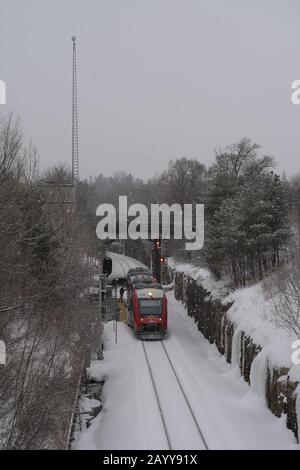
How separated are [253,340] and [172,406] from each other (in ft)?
15.5

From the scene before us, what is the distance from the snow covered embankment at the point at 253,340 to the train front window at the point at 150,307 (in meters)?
3.45

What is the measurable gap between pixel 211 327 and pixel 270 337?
12046 millimetres

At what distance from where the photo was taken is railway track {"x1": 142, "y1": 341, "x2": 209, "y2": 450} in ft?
60.8

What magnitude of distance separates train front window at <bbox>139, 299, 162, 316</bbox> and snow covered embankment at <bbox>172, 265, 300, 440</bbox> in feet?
11.3

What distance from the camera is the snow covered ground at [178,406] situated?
18.7m

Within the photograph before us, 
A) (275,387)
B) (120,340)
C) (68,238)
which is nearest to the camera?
(275,387)

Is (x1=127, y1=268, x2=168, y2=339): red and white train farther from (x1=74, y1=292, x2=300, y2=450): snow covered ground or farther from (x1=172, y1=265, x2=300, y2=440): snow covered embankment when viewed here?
(x1=172, y1=265, x2=300, y2=440): snow covered embankment

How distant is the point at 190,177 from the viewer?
283 feet

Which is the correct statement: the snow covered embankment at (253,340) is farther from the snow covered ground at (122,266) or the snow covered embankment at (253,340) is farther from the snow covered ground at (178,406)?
the snow covered ground at (122,266)

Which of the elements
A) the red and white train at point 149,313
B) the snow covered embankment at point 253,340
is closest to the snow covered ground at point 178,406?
the snow covered embankment at point 253,340

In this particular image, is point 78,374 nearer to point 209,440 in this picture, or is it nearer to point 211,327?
point 209,440

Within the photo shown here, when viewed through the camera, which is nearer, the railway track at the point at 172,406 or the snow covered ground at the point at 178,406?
the railway track at the point at 172,406

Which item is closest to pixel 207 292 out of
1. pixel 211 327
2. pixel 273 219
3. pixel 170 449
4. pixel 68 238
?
pixel 211 327

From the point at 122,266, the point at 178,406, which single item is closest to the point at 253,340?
the point at 178,406
